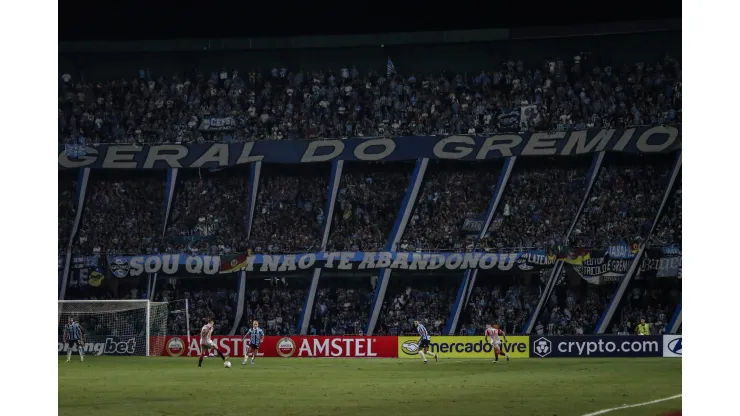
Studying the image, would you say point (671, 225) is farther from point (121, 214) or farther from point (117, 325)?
point (121, 214)

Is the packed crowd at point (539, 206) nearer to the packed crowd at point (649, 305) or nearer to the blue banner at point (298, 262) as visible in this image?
the blue banner at point (298, 262)

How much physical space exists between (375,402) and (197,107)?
3093 centimetres

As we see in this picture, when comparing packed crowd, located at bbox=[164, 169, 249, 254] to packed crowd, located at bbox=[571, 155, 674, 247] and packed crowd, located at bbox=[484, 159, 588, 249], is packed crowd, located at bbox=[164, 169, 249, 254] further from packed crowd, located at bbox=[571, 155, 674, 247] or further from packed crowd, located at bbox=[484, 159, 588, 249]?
packed crowd, located at bbox=[571, 155, 674, 247]

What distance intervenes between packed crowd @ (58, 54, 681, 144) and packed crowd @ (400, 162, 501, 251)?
73.4 inches

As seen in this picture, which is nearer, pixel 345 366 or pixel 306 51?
pixel 345 366

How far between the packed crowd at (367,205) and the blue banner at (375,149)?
1.68m

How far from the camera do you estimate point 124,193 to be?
45188mm

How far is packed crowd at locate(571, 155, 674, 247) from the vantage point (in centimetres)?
3953

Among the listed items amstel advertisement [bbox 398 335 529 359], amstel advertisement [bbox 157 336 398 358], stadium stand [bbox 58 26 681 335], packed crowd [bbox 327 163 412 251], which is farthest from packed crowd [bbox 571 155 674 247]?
amstel advertisement [bbox 157 336 398 358]

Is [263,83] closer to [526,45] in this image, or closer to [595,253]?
[526,45]

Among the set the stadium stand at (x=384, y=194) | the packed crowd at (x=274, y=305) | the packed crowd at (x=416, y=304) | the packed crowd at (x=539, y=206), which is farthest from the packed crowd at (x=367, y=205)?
the packed crowd at (x=539, y=206)

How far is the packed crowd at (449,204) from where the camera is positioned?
41781 mm
